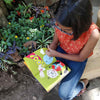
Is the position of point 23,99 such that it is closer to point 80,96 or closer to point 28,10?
point 80,96

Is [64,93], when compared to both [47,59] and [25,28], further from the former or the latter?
[25,28]

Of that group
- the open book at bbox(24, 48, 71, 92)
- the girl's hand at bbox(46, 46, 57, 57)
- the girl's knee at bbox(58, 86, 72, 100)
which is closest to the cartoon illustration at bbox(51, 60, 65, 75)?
the open book at bbox(24, 48, 71, 92)

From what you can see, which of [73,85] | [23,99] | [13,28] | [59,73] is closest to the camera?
[59,73]

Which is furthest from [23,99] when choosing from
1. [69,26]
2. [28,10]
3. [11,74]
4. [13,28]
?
[28,10]

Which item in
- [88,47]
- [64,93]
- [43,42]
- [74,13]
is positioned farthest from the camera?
[43,42]

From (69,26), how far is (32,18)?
4.47 feet

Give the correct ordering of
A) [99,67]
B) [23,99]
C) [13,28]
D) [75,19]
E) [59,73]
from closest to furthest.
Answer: [75,19] < [59,73] < [99,67] < [23,99] < [13,28]

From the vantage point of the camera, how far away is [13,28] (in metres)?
1.92

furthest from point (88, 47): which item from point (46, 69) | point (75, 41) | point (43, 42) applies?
point (43, 42)

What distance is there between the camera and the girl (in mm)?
844

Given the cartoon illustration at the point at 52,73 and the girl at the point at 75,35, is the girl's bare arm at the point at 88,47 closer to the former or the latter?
the girl at the point at 75,35

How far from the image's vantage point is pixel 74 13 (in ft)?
2.72

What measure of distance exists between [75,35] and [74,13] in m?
0.22

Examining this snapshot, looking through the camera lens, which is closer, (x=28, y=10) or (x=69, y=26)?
(x=69, y=26)
